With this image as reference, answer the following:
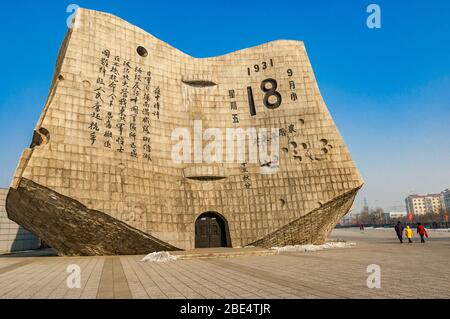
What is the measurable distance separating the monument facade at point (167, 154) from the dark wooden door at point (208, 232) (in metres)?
0.08

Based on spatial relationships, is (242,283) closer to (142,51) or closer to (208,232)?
(208,232)

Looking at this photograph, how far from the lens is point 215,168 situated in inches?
1016

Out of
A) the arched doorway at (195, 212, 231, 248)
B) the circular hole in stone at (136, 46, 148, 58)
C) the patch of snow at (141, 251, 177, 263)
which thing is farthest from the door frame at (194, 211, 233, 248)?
the circular hole in stone at (136, 46, 148, 58)

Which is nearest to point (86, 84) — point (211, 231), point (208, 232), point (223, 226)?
point (208, 232)

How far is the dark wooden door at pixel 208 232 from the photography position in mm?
24812

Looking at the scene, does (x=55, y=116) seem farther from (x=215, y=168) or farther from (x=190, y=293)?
(x=190, y=293)

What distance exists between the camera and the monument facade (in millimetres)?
20141

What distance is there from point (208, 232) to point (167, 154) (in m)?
7.18

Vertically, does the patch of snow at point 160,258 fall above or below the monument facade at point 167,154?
below

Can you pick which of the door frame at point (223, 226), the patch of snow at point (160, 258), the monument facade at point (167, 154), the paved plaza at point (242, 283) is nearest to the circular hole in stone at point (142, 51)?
the monument facade at point (167, 154)

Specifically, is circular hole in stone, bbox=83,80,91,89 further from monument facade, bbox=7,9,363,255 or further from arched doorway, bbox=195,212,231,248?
arched doorway, bbox=195,212,231,248

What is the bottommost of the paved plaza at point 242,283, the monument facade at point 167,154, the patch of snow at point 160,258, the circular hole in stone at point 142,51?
the patch of snow at point 160,258

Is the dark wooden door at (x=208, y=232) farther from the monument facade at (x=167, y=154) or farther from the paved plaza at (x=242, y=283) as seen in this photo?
the paved plaza at (x=242, y=283)

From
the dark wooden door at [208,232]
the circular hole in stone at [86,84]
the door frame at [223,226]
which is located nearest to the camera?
the circular hole in stone at [86,84]
